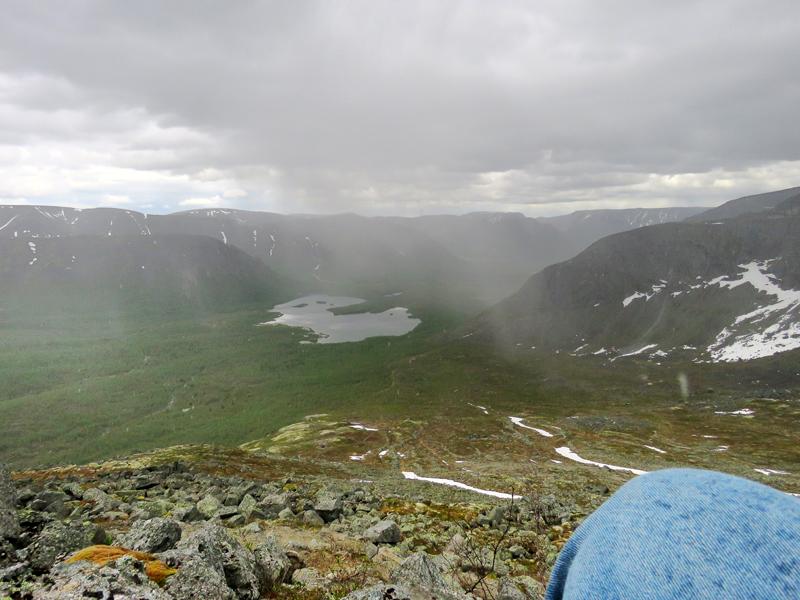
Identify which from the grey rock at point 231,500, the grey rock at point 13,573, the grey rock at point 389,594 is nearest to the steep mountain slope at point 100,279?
the grey rock at point 231,500

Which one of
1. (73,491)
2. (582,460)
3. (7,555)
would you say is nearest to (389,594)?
(7,555)

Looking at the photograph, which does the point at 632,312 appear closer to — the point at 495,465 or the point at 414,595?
the point at 495,465

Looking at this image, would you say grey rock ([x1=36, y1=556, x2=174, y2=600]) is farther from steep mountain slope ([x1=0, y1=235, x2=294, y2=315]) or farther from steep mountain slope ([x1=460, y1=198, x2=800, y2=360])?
steep mountain slope ([x1=0, y1=235, x2=294, y2=315])

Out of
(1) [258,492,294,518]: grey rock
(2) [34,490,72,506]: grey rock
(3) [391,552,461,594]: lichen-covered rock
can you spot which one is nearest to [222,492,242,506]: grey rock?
(1) [258,492,294,518]: grey rock

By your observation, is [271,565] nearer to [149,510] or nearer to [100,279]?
[149,510]

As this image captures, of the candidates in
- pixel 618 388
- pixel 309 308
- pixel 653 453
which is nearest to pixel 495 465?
pixel 653 453

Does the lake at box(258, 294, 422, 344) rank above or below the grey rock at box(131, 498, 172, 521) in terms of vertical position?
below
